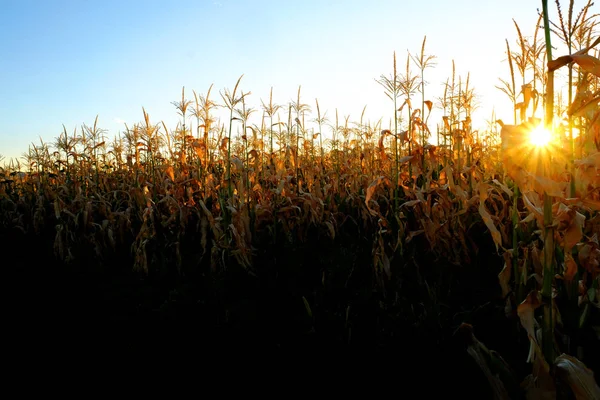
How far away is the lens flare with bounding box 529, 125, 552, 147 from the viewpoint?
4.21ft

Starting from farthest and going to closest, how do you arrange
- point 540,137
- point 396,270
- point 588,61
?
point 396,270
point 540,137
point 588,61

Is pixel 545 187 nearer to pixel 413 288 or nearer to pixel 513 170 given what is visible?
pixel 513 170

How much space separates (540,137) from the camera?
1316 millimetres

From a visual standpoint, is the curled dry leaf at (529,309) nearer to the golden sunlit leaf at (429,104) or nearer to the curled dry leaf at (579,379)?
the curled dry leaf at (579,379)

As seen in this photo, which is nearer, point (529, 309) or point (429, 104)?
point (529, 309)

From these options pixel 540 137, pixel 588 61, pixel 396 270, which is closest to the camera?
pixel 588 61

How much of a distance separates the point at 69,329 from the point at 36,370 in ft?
1.66

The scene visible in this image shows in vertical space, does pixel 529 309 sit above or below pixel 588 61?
below

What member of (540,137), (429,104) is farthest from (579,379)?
(429,104)

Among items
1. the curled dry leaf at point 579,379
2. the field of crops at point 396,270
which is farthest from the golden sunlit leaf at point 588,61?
the curled dry leaf at point 579,379

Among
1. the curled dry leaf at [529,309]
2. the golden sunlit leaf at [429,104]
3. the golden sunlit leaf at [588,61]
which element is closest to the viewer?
the golden sunlit leaf at [588,61]

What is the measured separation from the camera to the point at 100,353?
83.5 inches

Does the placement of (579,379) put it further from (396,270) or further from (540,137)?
(396,270)

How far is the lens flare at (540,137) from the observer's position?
1283 millimetres
